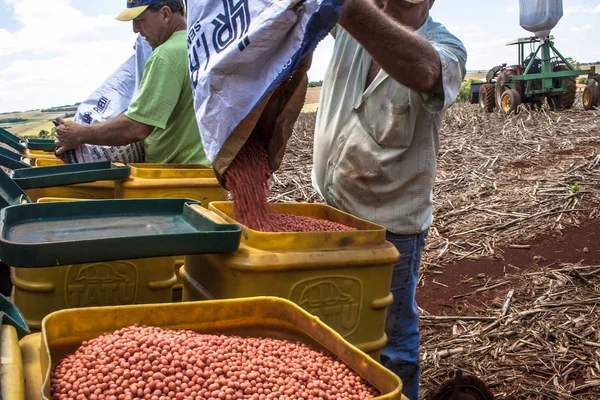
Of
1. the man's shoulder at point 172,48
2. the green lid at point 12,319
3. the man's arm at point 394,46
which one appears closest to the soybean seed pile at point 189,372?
the green lid at point 12,319

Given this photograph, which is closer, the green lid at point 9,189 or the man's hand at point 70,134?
the green lid at point 9,189

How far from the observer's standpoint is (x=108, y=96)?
148 inches

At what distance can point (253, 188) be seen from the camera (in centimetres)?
206

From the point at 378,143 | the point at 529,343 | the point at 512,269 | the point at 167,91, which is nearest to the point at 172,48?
the point at 167,91

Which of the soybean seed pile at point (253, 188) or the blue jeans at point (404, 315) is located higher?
the soybean seed pile at point (253, 188)

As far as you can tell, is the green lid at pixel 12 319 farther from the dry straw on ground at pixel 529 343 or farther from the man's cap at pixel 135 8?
the dry straw on ground at pixel 529 343

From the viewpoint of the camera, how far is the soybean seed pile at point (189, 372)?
1.20 metres

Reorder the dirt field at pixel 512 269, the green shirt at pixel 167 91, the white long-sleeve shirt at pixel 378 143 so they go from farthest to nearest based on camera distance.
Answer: the dirt field at pixel 512 269 → the green shirt at pixel 167 91 → the white long-sleeve shirt at pixel 378 143

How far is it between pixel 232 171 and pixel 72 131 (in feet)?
5.99

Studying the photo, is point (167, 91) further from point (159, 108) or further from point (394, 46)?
point (394, 46)

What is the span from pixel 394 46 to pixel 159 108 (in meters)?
1.64

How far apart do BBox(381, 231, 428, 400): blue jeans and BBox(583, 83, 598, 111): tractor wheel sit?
16.1 meters

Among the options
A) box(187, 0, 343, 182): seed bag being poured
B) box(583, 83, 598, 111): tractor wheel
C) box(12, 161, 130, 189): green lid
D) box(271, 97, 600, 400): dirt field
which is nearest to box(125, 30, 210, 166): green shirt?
box(12, 161, 130, 189): green lid

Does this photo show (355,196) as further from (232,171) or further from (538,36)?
(538,36)
